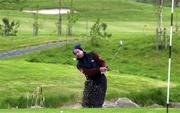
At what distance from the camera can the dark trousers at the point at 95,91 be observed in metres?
24.1

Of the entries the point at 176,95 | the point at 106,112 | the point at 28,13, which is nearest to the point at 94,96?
the point at 106,112

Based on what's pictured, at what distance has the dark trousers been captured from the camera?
2411 cm

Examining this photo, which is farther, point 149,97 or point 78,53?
point 149,97

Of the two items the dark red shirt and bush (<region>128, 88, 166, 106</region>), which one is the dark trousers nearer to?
the dark red shirt

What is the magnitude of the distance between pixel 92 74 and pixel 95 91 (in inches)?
33.6

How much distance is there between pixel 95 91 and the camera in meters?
24.2

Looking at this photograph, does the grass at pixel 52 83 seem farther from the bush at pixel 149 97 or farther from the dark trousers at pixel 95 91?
the dark trousers at pixel 95 91

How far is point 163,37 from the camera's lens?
67562mm

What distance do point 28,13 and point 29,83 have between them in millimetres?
157942

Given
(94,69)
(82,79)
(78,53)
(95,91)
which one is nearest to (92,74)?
(94,69)

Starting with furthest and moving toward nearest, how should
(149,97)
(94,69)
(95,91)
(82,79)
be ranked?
(82,79), (149,97), (95,91), (94,69)

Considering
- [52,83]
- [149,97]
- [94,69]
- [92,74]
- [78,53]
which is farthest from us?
[52,83]

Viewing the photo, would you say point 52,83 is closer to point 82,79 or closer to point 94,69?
point 82,79

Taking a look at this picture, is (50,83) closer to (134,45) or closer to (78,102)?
(78,102)
